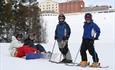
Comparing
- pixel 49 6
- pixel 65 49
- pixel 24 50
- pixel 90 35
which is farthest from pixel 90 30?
pixel 49 6

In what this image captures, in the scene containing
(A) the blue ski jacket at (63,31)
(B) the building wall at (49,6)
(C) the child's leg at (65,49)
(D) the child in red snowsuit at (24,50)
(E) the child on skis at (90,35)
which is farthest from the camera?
(B) the building wall at (49,6)

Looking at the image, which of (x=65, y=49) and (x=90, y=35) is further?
(x=65, y=49)

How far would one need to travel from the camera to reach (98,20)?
35188 mm

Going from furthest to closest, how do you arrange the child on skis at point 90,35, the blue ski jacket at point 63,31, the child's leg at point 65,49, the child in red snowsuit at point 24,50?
the child in red snowsuit at point 24,50 → the child's leg at point 65,49 → the blue ski jacket at point 63,31 → the child on skis at point 90,35

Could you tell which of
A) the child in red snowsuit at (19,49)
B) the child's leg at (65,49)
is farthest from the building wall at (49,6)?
the child's leg at (65,49)

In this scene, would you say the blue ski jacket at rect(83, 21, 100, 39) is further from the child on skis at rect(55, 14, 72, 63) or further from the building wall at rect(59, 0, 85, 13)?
the building wall at rect(59, 0, 85, 13)

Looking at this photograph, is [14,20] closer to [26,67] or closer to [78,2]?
[26,67]

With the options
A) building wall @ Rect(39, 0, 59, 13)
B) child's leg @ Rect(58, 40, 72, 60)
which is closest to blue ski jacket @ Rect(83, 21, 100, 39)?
child's leg @ Rect(58, 40, 72, 60)

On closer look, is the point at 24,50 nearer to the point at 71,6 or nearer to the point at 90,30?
the point at 90,30

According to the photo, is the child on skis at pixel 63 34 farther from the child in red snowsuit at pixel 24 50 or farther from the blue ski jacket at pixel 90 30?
the child in red snowsuit at pixel 24 50

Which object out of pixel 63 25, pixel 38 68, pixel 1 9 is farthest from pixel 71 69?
pixel 1 9

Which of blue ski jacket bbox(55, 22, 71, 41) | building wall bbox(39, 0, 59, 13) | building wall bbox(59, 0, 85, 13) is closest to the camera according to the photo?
blue ski jacket bbox(55, 22, 71, 41)

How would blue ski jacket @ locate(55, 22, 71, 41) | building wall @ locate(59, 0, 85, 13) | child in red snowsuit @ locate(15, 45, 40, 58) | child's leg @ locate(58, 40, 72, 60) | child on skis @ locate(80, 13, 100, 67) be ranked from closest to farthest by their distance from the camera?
child on skis @ locate(80, 13, 100, 67) → blue ski jacket @ locate(55, 22, 71, 41) → child's leg @ locate(58, 40, 72, 60) → child in red snowsuit @ locate(15, 45, 40, 58) → building wall @ locate(59, 0, 85, 13)

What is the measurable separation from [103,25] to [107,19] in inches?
29.5
